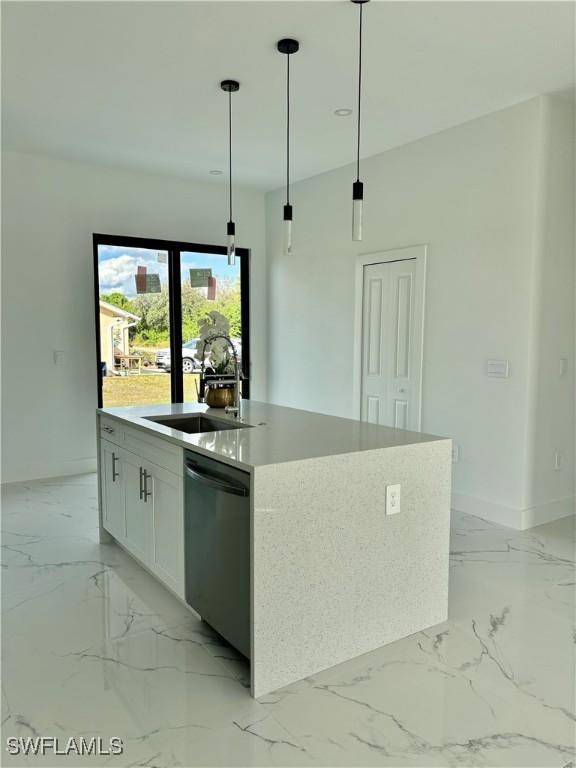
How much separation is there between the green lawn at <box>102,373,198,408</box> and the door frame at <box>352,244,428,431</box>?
5.18ft

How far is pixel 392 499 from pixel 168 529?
42.9 inches

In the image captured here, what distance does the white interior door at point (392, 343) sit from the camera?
4703 millimetres

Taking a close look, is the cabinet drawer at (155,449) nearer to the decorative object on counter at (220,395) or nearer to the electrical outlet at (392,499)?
the decorative object on counter at (220,395)

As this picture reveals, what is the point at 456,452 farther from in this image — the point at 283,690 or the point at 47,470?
the point at 47,470

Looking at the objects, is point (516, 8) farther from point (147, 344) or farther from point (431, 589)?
point (147, 344)

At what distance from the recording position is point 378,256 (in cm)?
503

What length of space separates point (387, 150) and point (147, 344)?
294cm

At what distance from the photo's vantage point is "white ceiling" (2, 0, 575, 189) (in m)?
2.77

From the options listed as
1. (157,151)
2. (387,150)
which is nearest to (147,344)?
(157,151)

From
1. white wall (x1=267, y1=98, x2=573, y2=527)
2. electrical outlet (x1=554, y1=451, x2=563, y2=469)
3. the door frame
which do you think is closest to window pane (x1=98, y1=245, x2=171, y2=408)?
white wall (x1=267, y1=98, x2=573, y2=527)

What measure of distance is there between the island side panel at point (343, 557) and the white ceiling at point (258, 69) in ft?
7.01

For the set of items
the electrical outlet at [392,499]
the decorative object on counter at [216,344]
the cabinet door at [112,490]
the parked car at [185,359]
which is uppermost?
the decorative object on counter at [216,344]

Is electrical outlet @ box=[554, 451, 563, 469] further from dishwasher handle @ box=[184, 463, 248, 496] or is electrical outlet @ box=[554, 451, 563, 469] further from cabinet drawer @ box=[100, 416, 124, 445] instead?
cabinet drawer @ box=[100, 416, 124, 445]
